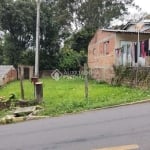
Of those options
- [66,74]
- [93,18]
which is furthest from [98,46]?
[93,18]

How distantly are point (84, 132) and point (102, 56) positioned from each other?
1097 inches

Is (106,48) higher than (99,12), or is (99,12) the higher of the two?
(99,12)

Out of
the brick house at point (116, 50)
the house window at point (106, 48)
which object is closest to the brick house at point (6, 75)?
the brick house at point (116, 50)

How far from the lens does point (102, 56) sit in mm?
37906

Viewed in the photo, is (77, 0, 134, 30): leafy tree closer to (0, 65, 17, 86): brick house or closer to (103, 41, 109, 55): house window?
(0, 65, 17, 86): brick house

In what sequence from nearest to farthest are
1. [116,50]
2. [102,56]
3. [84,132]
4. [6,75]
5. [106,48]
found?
[84,132]
[116,50]
[106,48]
[102,56]
[6,75]

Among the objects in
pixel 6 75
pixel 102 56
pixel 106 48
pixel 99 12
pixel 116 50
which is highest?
pixel 99 12

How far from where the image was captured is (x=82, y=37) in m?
53.8

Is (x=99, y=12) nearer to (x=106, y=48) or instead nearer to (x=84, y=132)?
(x=106, y=48)

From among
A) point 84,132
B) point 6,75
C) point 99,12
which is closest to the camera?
point 84,132

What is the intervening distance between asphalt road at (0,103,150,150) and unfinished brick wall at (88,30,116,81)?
1843 centimetres

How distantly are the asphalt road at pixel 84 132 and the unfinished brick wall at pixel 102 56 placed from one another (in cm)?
1843

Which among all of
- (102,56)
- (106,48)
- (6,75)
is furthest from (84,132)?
(6,75)

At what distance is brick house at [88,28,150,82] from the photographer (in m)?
25.4
